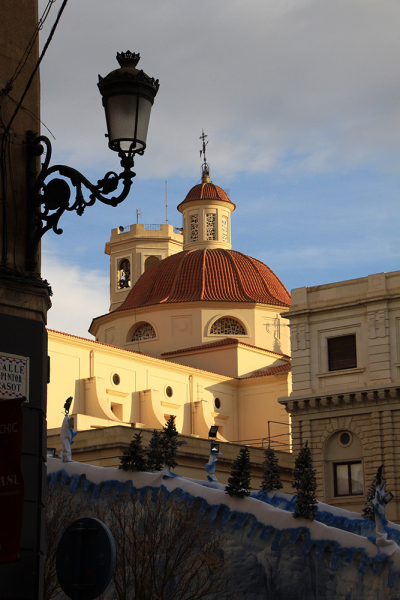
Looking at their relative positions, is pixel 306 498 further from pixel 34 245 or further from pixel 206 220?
pixel 206 220

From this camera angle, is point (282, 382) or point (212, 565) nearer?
point (212, 565)

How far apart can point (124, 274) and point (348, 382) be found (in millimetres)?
35558

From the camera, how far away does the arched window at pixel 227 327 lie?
57.8 metres

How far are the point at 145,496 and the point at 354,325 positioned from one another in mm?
18432

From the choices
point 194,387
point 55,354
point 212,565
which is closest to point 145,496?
point 212,565

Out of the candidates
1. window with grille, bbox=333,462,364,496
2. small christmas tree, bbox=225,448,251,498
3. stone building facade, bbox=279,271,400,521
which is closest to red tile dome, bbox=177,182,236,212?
stone building facade, bbox=279,271,400,521

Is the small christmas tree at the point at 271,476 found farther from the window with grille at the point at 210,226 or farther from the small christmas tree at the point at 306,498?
the window with grille at the point at 210,226

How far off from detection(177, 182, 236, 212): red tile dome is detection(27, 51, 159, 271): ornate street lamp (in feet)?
189

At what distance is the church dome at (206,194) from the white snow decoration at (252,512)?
4006 cm

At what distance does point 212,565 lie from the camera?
22.3 meters

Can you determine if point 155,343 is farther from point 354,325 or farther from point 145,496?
point 145,496

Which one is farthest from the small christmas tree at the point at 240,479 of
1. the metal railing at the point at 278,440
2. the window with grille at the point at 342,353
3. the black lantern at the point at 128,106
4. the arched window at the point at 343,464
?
the metal railing at the point at 278,440

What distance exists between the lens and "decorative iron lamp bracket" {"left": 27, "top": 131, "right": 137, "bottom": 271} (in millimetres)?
7898

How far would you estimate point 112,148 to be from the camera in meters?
7.97
